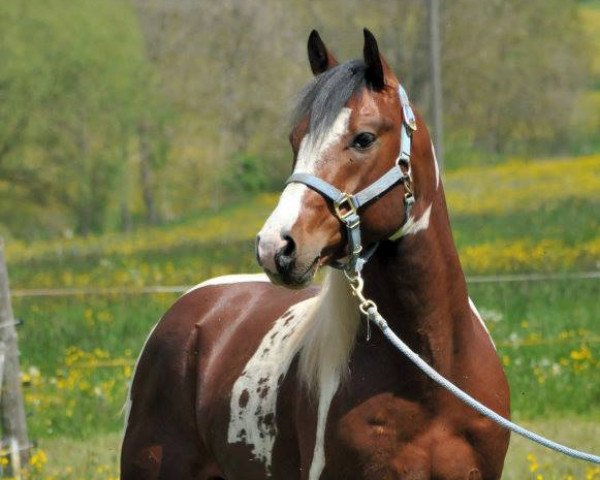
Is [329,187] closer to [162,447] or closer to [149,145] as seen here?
[162,447]

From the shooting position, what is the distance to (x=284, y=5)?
26438mm

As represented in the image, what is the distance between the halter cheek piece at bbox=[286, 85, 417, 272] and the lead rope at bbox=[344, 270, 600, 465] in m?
0.10

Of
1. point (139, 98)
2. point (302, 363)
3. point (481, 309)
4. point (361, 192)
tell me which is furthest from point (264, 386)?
point (139, 98)

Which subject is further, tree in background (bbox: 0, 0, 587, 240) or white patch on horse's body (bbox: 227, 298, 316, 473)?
tree in background (bbox: 0, 0, 587, 240)

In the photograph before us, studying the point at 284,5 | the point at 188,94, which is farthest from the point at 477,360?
the point at 188,94

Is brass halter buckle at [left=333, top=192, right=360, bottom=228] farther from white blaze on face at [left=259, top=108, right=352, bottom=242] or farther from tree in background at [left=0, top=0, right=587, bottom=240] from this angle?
tree in background at [left=0, top=0, right=587, bottom=240]

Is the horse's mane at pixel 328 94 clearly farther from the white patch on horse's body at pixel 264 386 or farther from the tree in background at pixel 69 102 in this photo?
the tree in background at pixel 69 102

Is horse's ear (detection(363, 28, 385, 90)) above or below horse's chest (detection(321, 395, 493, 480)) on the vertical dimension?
above

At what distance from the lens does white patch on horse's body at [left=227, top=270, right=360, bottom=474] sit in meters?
3.78

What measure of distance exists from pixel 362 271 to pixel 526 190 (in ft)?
52.3

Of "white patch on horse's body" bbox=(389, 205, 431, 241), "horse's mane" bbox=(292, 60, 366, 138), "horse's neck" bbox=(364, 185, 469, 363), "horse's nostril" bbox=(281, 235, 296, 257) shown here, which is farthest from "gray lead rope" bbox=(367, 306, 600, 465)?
"horse's mane" bbox=(292, 60, 366, 138)

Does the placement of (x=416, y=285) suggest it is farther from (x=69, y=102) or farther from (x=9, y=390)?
(x=69, y=102)

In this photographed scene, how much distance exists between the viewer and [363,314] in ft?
12.3

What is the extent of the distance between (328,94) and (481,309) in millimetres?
6933
